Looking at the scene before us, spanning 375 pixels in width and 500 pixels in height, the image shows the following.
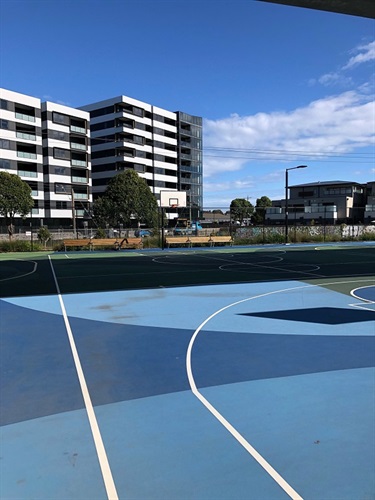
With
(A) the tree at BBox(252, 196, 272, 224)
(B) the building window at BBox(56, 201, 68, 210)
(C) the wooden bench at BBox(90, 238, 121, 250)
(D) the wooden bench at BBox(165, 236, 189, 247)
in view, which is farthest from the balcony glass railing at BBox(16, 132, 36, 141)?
(A) the tree at BBox(252, 196, 272, 224)

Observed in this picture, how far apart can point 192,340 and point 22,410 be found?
3.36 metres

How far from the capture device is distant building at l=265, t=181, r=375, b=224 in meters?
70.2

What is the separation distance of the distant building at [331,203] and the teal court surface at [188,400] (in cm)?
6257

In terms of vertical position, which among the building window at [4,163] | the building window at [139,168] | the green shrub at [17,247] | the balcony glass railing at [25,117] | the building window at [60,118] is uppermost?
the building window at [60,118]

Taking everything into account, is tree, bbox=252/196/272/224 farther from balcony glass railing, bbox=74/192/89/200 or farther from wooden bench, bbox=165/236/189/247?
wooden bench, bbox=165/236/189/247

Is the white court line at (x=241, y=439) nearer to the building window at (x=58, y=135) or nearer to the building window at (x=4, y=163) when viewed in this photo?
the building window at (x=4, y=163)

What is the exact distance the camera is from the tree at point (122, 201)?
57.0 m

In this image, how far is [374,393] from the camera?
476 centimetres

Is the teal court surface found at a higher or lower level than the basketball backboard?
lower

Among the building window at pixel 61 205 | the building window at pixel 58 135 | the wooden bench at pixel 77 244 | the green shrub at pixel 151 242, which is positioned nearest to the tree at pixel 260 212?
the building window at pixel 61 205

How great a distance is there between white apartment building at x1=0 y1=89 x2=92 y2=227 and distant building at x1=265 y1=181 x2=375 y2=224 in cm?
3609

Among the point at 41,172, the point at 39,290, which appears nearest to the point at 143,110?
the point at 41,172

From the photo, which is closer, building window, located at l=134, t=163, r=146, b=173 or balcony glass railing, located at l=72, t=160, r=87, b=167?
balcony glass railing, located at l=72, t=160, r=87, b=167

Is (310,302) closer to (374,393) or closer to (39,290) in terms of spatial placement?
(374,393)
